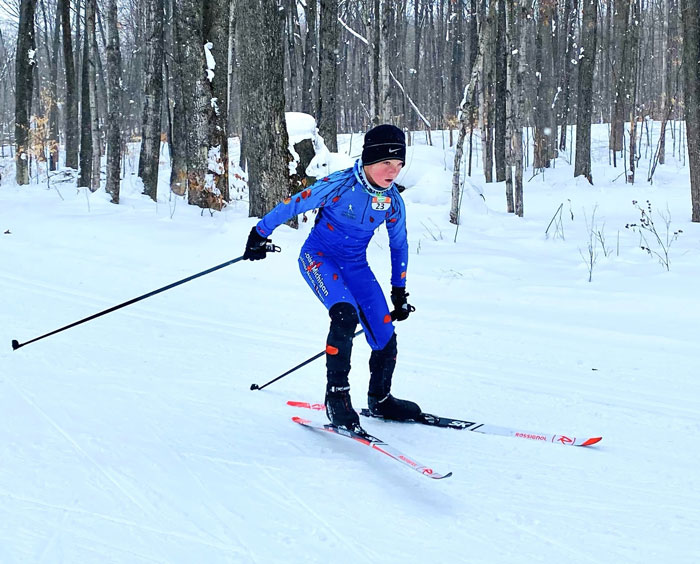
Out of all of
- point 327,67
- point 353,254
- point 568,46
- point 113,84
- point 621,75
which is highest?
point 568,46

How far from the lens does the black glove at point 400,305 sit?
400cm

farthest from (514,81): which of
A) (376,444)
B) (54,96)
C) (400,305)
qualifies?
(54,96)

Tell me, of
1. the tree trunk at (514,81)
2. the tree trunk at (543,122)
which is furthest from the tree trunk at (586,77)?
the tree trunk at (514,81)

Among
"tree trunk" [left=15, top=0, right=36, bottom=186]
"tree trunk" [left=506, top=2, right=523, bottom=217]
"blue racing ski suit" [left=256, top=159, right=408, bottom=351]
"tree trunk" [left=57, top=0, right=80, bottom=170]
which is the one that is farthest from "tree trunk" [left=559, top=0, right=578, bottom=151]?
"blue racing ski suit" [left=256, top=159, right=408, bottom=351]

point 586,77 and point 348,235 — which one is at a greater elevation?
point 586,77

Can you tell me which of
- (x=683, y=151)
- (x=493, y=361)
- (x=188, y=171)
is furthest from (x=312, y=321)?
(x=683, y=151)

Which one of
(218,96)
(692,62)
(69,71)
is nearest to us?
(692,62)

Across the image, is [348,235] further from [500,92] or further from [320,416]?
[500,92]

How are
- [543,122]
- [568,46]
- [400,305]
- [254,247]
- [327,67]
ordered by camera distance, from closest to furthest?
[254,247], [400,305], [327,67], [543,122], [568,46]

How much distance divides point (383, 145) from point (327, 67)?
9.46 m

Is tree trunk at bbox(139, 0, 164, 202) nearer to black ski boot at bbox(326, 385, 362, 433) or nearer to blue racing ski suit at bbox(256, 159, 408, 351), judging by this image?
blue racing ski suit at bbox(256, 159, 408, 351)

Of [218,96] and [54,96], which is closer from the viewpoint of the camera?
[218,96]

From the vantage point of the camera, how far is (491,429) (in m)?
3.56

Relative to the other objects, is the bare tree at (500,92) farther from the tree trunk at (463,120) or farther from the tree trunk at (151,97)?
the tree trunk at (151,97)
